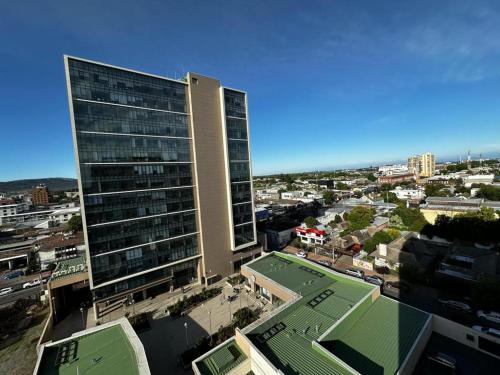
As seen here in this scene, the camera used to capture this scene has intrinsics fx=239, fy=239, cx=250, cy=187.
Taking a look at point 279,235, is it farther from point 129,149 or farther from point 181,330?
point 129,149

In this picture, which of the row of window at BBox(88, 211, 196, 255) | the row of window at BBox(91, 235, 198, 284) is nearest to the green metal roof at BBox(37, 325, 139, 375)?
the row of window at BBox(91, 235, 198, 284)

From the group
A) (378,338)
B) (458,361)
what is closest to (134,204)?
(378,338)

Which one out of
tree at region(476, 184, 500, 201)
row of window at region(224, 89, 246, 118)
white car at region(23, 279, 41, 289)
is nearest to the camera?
row of window at region(224, 89, 246, 118)

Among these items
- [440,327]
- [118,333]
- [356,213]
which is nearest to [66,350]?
[118,333]

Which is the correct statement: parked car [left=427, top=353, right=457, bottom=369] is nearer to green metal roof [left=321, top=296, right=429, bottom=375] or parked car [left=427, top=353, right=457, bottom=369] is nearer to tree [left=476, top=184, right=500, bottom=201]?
green metal roof [left=321, top=296, right=429, bottom=375]

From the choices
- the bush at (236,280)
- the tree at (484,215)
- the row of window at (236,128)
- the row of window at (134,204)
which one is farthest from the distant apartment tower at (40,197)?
the tree at (484,215)

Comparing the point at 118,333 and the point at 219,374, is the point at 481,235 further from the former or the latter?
the point at 118,333
